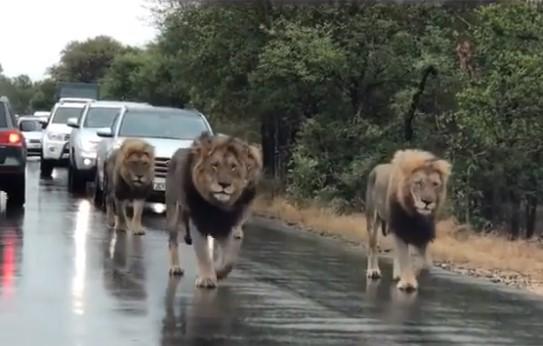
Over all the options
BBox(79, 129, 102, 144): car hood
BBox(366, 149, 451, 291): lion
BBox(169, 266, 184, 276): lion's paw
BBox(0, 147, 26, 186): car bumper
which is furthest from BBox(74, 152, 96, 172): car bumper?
BBox(366, 149, 451, 291): lion

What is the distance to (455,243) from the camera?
1755 cm

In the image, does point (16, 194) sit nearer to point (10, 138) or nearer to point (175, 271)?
point (10, 138)

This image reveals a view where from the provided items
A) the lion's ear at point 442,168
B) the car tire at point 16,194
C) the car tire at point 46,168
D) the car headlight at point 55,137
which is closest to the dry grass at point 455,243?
the lion's ear at point 442,168

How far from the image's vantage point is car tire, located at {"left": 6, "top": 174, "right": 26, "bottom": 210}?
19966 mm

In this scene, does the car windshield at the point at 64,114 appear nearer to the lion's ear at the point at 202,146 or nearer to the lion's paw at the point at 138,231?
the lion's paw at the point at 138,231

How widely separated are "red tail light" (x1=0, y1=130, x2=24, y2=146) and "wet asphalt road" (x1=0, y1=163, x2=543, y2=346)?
3.83 m

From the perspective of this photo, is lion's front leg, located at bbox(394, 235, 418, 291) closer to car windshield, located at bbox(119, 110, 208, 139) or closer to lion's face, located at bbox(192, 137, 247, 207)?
lion's face, located at bbox(192, 137, 247, 207)

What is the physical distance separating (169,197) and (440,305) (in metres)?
3.36

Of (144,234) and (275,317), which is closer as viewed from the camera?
(275,317)

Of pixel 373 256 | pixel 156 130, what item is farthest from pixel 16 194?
pixel 373 256

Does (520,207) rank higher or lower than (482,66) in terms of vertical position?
lower

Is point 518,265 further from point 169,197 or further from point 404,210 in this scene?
point 169,197

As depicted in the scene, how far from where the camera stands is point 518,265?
15125 millimetres

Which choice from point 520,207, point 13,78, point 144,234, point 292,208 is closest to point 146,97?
point 520,207
